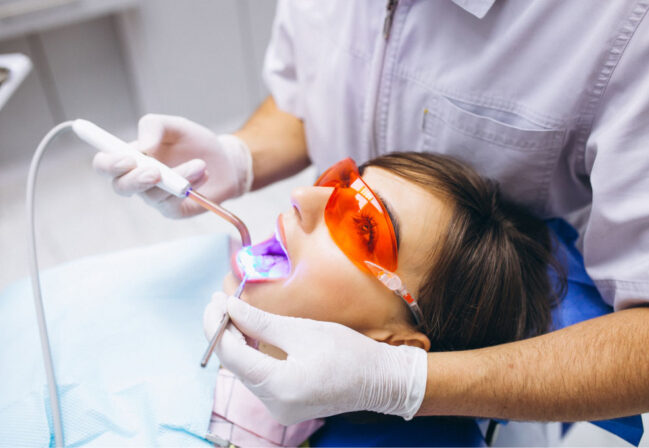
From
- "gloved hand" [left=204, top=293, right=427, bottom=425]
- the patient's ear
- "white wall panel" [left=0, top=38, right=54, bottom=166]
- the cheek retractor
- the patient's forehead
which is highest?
the cheek retractor

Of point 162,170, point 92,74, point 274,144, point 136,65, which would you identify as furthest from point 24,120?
point 162,170

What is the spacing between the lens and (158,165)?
3.28 feet

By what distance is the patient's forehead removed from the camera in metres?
0.98

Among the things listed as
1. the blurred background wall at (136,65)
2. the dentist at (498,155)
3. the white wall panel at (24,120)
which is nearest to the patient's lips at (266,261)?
the dentist at (498,155)

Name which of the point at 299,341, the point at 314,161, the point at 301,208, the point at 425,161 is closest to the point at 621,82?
the point at 425,161

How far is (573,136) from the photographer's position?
987 millimetres

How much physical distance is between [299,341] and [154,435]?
1.29 ft

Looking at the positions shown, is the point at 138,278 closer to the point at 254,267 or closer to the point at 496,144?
the point at 254,267

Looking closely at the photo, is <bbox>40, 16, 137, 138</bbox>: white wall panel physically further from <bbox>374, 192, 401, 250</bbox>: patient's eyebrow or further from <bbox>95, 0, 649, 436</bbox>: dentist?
<bbox>374, 192, 401, 250</bbox>: patient's eyebrow

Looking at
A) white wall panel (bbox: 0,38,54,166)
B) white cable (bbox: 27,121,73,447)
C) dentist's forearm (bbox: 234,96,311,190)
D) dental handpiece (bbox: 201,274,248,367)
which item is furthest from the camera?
white wall panel (bbox: 0,38,54,166)

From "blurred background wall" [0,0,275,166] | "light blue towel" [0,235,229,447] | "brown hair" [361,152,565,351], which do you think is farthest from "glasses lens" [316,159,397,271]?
"blurred background wall" [0,0,275,166]

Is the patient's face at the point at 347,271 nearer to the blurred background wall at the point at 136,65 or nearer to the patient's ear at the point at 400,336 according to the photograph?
the patient's ear at the point at 400,336

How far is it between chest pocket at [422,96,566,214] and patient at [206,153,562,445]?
0.06 m

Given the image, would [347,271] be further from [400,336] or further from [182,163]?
[182,163]
